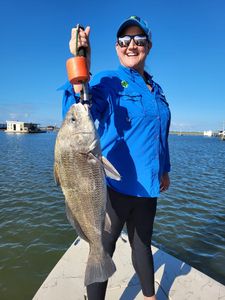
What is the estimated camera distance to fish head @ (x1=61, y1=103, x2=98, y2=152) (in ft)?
7.82

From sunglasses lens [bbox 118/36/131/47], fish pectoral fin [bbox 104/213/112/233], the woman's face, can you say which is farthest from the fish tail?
sunglasses lens [bbox 118/36/131/47]

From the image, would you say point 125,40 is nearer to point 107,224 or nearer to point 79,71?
point 79,71

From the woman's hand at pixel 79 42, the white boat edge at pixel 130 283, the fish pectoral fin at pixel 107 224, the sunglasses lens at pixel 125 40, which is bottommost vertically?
the white boat edge at pixel 130 283

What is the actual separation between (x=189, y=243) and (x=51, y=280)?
15.0ft

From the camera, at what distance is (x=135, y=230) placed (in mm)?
3375

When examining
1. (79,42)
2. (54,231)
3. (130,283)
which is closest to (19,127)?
(54,231)

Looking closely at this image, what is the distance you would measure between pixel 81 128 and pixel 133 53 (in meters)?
1.33

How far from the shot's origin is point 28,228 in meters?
Answer: 8.44

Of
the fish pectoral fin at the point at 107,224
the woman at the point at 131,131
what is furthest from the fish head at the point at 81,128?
the fish pectoral fin at the point at 107,224

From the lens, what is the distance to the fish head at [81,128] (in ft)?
7.82

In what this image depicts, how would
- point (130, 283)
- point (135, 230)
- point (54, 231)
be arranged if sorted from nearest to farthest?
point (135, 230) → point (130, 283) → point (54, 231)

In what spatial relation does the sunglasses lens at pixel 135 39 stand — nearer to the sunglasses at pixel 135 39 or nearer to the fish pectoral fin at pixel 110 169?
the sunglasses at pixel 135 39

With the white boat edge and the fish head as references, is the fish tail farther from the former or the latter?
the white boat edge

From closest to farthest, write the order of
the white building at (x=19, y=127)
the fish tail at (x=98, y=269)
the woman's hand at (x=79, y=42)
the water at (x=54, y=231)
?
the woman's hand at (x=79, y=42)
the fish tail at (x=98, y=269)
the water at (x=54, y=231)
the white building at (x=19, y=127)
